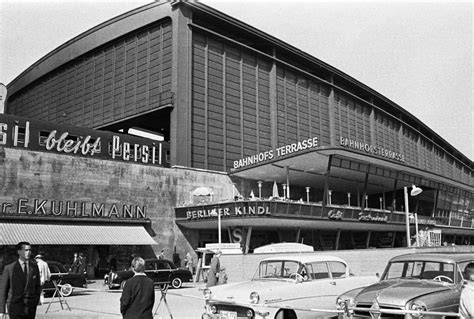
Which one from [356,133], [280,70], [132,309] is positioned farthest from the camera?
[356,133]

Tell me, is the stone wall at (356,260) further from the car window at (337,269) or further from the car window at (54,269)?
the car window at (54,269)

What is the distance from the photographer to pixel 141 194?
3581 centimetres

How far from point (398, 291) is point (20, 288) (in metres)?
6.66

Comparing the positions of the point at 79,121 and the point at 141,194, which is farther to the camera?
the point at 79,121

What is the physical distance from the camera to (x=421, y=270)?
9547mm

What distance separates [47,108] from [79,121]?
28.9ft

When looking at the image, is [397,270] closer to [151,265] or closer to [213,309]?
[213,309]

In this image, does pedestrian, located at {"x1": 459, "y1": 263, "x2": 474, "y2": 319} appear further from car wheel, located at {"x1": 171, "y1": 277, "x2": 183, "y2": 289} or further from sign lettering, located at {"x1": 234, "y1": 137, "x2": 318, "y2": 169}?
sign lettering, located at {"x1": 234, "y1": 137, "x2": 318, "y2": 169}

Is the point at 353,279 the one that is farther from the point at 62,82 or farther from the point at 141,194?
the point at 62,82

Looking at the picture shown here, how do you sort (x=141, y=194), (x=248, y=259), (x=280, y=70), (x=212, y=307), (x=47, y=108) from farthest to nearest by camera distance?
(x=47, y=108)
(x=280, y=70)
(x=141, y=194)
(x=248, y=259)
(x=212, y=307)

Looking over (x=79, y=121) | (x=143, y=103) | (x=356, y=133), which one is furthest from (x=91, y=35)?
(x=356, y=133)

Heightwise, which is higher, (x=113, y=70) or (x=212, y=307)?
(x=113, y=70)

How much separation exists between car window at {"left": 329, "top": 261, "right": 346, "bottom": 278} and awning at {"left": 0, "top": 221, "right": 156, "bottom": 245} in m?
21.5

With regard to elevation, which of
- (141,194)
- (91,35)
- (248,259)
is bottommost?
(248,259)
